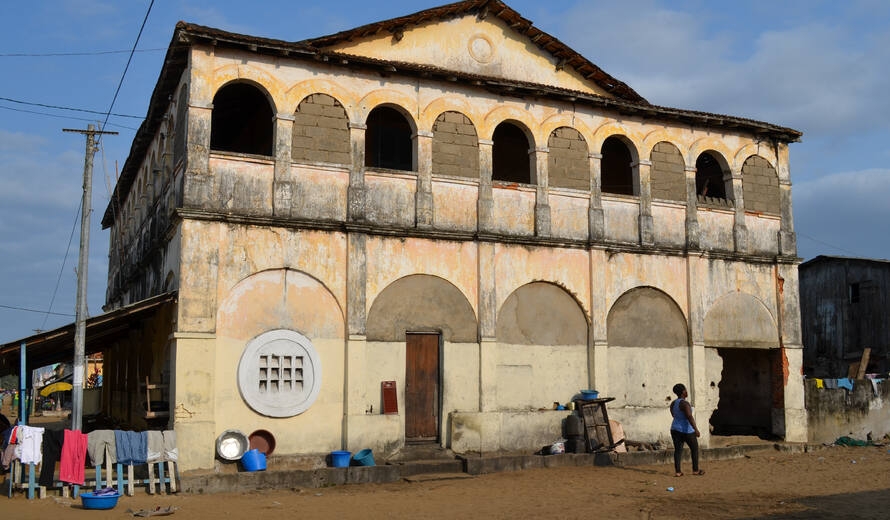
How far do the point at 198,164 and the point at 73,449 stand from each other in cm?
530

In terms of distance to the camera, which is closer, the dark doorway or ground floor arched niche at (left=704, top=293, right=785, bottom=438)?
ground floor arched niche at (left=704, top=293, right=785, bottom=438)

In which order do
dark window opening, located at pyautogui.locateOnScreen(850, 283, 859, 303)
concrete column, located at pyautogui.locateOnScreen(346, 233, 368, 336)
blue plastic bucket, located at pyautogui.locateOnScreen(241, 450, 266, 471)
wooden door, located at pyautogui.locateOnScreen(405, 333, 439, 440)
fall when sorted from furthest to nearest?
dark window opening, located at pyautogui.locateOnScreen(850, 283, 859, 303)
wooden door, located at pyautogui.locateOnScreen(405, 333, 439, 440)
concrete column, located at pyautogui.locateOnScreen(346, 233, 368, 336)
blue plastic bucket, located at pyautogui.locateOnScreen(241, 450, 266, 471)

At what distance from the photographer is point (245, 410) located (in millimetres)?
14727

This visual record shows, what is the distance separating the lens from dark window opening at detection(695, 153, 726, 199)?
2144 cm

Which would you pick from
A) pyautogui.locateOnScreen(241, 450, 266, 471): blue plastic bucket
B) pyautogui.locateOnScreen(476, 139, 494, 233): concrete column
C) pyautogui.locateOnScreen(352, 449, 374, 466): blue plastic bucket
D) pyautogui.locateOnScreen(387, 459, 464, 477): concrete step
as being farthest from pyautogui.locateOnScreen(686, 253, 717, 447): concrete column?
pyautogui.locateOnScreen(241, 450, 266, 471): blue plastic bucket

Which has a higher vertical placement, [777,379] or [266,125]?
[266,125]

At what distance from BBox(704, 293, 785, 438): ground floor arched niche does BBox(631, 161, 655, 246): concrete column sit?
2.43 m

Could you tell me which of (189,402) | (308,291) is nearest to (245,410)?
(189,402)

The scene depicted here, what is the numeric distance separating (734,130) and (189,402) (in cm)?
1426

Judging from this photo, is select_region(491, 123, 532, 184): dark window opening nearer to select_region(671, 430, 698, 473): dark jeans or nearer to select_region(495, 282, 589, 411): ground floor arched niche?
select_region(495, 282, 589, 411): ground floor arched niche

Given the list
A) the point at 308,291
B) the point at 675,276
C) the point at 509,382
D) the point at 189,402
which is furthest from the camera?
the point at 675,276

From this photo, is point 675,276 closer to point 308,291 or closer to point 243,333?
point 308,291

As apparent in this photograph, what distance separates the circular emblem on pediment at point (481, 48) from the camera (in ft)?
60.4

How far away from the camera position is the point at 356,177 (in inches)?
635
